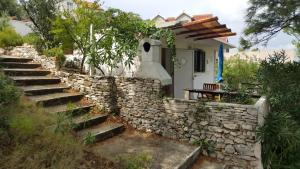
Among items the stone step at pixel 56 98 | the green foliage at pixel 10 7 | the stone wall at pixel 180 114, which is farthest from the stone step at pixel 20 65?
the green foliage at pixel 10 7

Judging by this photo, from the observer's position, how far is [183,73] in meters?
11.0

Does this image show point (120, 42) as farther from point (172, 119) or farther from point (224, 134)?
point (224, 134)

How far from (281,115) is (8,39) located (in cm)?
1012

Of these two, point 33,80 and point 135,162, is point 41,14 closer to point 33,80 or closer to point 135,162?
point 33,80

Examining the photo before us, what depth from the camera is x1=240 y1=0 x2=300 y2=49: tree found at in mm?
9203

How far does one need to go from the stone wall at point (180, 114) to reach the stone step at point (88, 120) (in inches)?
17.2

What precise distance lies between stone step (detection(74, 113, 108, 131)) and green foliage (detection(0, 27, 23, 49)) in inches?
210

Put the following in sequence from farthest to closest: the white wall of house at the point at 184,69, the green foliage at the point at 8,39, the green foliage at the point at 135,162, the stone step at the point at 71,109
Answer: the white wall of house at the point at 184,69 → the green foliage at the point at 8,39 → the stone step at the point at 71,109 → the green foliage at the point at 135,162

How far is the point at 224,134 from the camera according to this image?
20.1 ft

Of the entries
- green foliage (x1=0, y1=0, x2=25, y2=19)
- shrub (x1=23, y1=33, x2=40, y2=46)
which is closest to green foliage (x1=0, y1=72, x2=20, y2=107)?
shrub (x1=23, y1=33, x2=40, y2=46)

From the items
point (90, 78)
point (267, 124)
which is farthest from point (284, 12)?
→ point (90, 78)

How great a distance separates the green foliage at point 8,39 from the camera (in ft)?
32.0

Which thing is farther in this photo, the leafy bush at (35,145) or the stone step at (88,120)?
the stone step at (88,120)

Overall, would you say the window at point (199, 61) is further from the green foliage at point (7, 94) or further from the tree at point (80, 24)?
the green foliage at point (7, 94)
